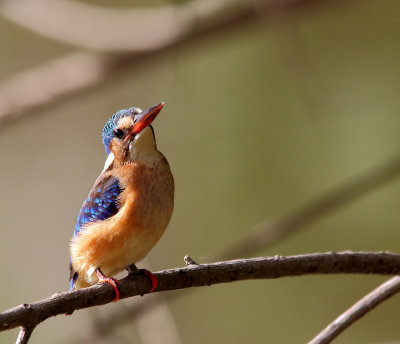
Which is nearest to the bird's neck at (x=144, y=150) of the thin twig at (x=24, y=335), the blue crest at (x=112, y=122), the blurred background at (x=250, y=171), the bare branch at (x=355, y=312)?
the blue crest at (x=112, y=122)

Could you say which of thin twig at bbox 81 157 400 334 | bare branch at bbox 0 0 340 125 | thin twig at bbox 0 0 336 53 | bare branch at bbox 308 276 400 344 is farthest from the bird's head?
bare branch at bbox 0 0 340 125

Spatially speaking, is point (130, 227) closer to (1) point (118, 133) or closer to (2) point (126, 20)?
(1) point (118, 133)

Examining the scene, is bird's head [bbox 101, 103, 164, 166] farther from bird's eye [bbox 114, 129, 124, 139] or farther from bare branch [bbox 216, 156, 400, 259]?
bare branch [bbox 216, 156, 400, 259]

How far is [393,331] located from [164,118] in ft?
10.5

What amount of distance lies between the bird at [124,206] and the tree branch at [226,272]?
0.61 ft

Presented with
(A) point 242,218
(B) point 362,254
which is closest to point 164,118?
(A) point 242,218

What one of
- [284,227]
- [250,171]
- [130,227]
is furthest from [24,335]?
[250,171]

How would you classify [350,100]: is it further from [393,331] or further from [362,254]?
[362,254]

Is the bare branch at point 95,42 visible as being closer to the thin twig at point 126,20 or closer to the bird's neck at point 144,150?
the thin twig at point 126,20

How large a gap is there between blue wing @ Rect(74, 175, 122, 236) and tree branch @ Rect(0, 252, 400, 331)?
14.1 inches

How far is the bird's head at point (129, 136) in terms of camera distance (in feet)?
11.0

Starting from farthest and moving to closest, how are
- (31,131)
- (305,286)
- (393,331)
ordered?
(31,131) < (305,286) < (393,331)

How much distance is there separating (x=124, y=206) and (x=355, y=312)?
1050 mm

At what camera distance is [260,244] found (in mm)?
3998
